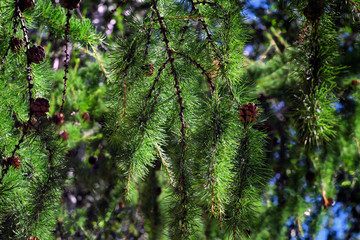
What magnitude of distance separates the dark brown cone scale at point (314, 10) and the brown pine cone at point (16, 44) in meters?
0.63

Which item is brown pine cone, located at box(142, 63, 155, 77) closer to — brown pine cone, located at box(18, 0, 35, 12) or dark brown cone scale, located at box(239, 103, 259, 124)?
dark brown cone scale, located at box(239, 103, 259, 124)

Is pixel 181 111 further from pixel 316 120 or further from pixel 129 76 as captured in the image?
pixel 316 120

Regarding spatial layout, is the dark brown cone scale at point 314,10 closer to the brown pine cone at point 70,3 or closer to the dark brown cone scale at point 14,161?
the brown pine cone at point 70,3

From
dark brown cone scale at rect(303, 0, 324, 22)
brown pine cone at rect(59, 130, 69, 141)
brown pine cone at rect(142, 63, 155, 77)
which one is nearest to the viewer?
dark brown cone scale at rect(303, 0, 324, 22)

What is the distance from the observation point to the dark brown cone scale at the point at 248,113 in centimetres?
59

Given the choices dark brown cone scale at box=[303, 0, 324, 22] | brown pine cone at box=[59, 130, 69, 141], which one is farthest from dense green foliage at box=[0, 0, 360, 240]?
brown pine cone at box=[59, 130, 69, 141]

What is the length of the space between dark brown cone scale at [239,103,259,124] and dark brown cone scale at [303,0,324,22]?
0.61ft

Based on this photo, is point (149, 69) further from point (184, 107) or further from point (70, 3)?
point (70, 3)

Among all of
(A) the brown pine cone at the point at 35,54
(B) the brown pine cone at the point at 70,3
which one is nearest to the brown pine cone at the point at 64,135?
(A) the brown pine cone at the point at 35,54

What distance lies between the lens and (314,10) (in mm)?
500

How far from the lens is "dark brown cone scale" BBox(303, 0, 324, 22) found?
0.49m

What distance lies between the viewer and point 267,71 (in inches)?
57.6

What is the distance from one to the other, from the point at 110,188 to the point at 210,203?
4.22ft

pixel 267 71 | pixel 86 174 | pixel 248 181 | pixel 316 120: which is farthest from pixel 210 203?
pixel 86 174
